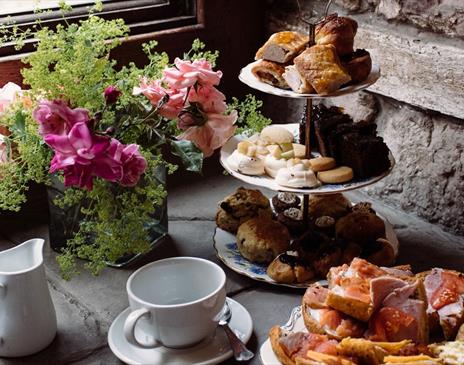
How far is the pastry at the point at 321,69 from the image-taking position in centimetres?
123

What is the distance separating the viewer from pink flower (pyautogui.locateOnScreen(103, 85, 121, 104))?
1.21 m

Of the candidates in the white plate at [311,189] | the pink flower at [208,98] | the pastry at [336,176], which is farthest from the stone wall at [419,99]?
the pink flower at [208,98]

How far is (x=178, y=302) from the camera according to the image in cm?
118

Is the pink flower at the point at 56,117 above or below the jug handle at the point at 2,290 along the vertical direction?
above

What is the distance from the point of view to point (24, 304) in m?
1.12

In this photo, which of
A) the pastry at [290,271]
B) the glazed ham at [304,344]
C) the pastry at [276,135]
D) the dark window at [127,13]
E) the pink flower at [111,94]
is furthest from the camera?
the dark window at [127,13]

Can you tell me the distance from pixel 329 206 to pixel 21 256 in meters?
0.58

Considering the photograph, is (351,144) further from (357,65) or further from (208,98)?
(208,98)

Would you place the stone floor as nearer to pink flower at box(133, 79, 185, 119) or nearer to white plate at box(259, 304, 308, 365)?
white plate at box(259, 304, 308, 365)

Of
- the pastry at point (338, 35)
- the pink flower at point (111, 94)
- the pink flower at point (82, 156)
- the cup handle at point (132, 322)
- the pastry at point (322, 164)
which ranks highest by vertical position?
the pastry at point (338, 35)

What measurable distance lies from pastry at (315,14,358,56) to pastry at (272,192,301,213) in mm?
325

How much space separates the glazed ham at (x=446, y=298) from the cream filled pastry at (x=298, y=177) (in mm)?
259

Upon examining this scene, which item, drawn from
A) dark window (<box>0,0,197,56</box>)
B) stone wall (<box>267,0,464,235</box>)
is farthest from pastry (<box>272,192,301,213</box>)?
dark window (<box>0,0,197,56</box>)

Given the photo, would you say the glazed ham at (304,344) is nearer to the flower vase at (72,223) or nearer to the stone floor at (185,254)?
the stone floor at (185,254)
